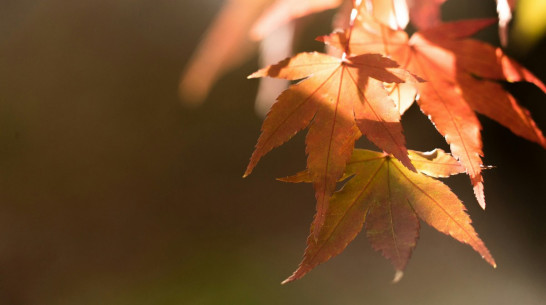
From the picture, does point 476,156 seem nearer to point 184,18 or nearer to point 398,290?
point 398,290

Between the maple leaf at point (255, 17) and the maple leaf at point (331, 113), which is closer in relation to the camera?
the maple leaf at point (331, 113)

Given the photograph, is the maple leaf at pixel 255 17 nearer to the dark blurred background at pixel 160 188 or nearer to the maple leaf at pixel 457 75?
the maple leaf at pixel 457 75

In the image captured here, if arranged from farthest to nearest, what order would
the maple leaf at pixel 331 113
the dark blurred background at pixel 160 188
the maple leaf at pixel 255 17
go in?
the dark blurred background at pixel 160 188
the maple leaf at pixel 255 17
the maple leaf at pixel 331 113

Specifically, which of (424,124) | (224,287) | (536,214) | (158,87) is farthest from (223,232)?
(536,214)

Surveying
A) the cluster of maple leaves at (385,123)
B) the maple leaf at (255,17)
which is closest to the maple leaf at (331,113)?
the cluster of maple leaves at (385,123)

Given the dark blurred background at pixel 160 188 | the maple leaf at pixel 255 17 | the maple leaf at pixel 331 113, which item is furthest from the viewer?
the dark blurred background at pixel 160 188

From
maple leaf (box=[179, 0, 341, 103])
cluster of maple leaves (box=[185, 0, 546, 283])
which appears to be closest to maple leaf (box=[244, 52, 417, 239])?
cluster of maple leaves (box=[185, 0, 546, 283])

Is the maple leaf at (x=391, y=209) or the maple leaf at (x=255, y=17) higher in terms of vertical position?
the maple leaf at (x=255, y=17)

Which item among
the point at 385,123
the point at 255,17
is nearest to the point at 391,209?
the point at 385,123
